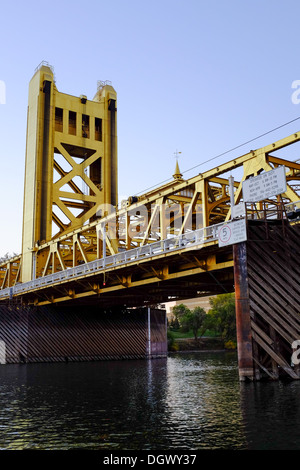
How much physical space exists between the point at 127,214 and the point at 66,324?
75.0 feet

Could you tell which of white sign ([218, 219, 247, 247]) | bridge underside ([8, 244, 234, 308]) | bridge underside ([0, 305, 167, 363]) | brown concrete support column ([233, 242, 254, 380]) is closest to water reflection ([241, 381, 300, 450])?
brown concrete support column ([233, 242, 254, 380])

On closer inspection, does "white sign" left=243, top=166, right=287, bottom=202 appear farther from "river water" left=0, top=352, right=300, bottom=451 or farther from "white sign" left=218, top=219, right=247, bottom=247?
"river water" left=0, top=352, right=300, bottom=451

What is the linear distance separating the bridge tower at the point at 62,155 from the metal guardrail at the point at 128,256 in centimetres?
842

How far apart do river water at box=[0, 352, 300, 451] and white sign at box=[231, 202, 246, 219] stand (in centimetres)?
905

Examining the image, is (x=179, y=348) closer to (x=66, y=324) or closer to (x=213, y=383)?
(x=66, y=324)

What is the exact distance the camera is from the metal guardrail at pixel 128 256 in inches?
1248

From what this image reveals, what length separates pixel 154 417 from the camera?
17.2m

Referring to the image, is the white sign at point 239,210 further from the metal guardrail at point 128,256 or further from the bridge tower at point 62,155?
the bridge tower at point 62,155

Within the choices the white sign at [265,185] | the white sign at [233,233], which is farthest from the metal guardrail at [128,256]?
the white sign at [265,185]

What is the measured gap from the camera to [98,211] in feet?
236

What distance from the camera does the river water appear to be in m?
13.2

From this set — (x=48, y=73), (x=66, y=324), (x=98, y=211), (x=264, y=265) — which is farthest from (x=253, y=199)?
(x=48, y=73)

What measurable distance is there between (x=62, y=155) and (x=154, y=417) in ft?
190

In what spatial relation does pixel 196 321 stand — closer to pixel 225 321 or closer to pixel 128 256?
pixel 225 321
